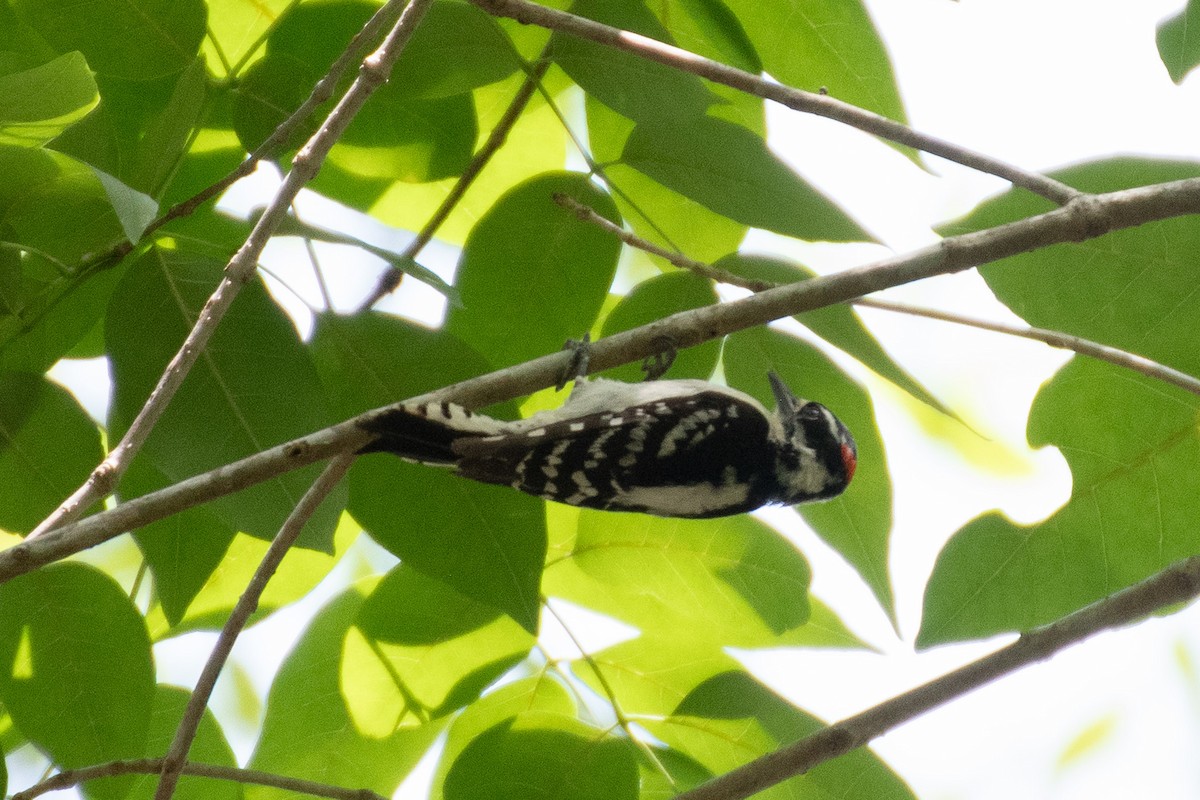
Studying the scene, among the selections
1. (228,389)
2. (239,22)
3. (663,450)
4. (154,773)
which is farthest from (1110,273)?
(154,773)

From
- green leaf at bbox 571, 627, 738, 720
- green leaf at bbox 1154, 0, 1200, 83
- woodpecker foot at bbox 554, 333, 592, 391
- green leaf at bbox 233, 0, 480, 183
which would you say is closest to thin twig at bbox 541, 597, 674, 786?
green leaf at bbox 571, 627, 738, 720

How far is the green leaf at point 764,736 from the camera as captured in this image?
246cm

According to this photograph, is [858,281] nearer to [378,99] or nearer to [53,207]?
[378,99]

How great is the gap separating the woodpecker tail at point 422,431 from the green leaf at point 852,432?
28.0 inches

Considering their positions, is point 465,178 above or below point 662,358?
above

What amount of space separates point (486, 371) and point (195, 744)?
1.22 m

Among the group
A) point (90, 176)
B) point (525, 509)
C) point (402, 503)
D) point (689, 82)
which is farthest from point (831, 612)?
point (90, 176)

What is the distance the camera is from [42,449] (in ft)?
7.73

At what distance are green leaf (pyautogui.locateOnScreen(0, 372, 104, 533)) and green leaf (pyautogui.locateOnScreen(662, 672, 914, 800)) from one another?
4.80 feet

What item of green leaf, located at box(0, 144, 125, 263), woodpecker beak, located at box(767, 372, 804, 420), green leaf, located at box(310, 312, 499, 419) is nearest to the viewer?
green leaf, located at box(0, 144, 125, 263)

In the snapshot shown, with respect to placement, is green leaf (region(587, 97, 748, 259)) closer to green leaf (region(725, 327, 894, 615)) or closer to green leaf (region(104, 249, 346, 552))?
green leaf (region(725, 327, 894, 615))

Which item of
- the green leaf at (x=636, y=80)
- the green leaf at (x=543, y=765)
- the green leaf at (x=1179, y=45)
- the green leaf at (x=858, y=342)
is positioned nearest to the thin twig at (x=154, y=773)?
the green leaf at (x=543, y=765)

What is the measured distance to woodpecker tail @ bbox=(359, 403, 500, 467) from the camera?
6.93 feet

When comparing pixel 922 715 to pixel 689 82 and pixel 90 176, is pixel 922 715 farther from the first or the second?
pixel 90 176
